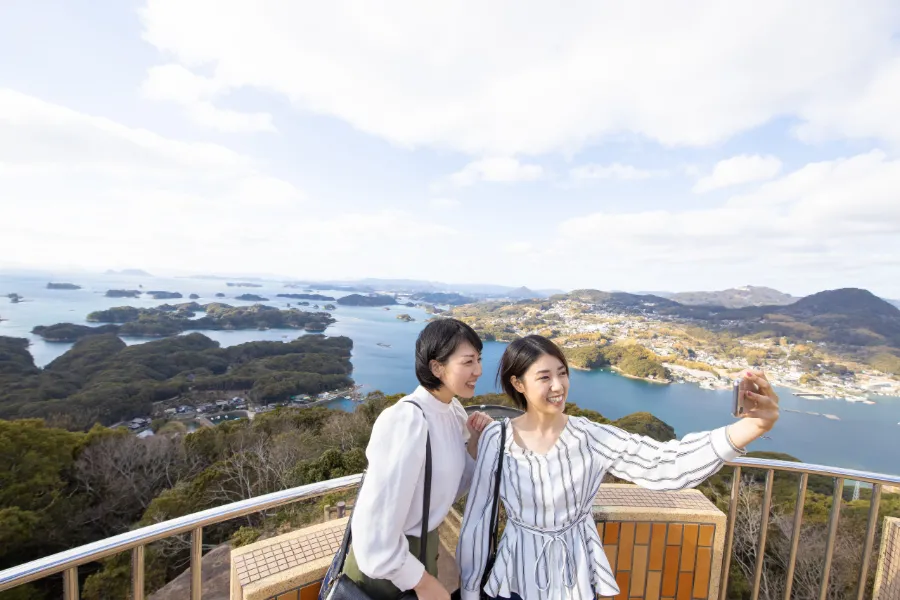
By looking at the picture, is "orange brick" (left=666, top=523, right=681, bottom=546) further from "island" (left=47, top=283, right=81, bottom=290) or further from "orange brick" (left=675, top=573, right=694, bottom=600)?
"island" (left=47, top=283, right=81, bottom=290)

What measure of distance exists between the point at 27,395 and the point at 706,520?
113 feet

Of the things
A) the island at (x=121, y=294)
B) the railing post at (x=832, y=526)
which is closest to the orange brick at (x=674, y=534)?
the railing post at (x=832, y=526)

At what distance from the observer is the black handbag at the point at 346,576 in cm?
106

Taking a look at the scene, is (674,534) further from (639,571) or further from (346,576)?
(346,576)

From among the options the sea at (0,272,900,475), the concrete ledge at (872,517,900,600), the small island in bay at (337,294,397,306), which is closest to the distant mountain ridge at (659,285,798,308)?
the sea at (0,272,900,475)

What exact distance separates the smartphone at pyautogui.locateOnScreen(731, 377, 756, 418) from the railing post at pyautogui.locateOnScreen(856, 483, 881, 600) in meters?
1.08

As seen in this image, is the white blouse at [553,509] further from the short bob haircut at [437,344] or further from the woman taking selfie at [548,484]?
the short bob haircut at [437,344]

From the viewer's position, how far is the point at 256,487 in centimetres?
1116

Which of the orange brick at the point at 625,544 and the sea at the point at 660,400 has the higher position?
the orange brick at the point at 625,544

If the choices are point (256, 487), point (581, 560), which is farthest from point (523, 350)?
point (256, 487)

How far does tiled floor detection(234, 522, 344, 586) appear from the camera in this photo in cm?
126

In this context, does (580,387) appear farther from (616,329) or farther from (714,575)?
(714,575)

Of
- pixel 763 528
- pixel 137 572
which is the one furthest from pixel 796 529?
pixel 137 572

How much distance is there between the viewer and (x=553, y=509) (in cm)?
121
